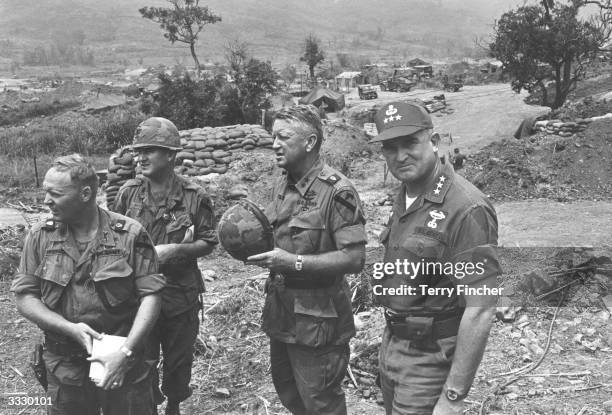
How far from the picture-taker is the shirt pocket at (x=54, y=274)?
2756 millimetres

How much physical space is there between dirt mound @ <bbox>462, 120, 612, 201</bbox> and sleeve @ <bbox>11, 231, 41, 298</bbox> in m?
10.5

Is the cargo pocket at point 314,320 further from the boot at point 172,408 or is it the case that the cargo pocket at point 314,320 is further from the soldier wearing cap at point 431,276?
the boot at point 172,408

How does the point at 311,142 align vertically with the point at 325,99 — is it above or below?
above

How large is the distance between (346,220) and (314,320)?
544mm

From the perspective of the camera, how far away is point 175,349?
146 inches

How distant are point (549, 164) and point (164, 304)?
11277mm

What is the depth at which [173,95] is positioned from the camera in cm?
1841

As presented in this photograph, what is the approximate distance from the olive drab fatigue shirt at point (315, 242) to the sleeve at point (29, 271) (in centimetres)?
117

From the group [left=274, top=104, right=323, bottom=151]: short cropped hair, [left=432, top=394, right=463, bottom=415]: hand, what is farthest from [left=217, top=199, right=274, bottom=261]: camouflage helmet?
[left=432, top=394, right=463, bottom=415]: hand

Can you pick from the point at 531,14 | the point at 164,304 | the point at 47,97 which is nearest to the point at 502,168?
the point at 531,14

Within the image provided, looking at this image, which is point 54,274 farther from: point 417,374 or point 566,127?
point 566,127

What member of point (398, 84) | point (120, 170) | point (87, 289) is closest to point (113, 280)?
point (87, 289)

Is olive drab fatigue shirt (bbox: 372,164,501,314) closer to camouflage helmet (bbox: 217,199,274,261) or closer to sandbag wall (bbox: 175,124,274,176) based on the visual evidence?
camouflage helmet (bbox: 217,199,274,261)

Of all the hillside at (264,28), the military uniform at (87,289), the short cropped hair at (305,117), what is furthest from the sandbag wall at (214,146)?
the hillside at (264,28)
